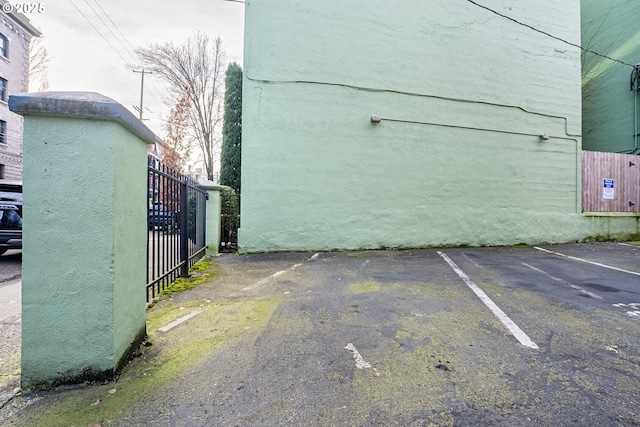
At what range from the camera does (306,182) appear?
308 inches

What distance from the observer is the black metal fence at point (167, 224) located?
145 inches

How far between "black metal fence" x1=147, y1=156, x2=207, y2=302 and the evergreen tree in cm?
438

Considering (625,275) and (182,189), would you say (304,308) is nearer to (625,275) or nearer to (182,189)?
(182,189)

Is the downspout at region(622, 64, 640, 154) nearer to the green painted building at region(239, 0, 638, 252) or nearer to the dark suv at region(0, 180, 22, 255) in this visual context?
the green painted building at region(239, 0, 638, 252)

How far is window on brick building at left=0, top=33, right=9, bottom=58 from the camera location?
60.0 feet

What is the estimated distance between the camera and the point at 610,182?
986 centimetres

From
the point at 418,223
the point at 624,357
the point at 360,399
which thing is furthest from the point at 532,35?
the point at 360,399

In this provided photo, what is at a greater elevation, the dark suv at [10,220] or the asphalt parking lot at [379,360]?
the dark suv at [10,220]

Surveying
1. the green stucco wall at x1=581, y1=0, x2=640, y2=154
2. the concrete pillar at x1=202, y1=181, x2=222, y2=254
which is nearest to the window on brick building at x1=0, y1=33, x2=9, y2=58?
the concrete pillar at x1=202, y1=181, x2=222, y2=254

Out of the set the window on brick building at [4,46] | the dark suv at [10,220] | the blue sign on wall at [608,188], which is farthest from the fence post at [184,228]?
the window on brick building at [4,46]

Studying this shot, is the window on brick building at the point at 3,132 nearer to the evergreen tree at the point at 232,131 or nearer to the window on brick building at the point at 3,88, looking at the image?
the window on brick building at the point at 3,88

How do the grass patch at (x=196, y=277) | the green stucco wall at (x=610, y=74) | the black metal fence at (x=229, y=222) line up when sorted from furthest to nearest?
the green stucco wall at (x=610, y=74) → the black metal fence at (x=229, y=222) → the grass patch at (x=196, y=277)

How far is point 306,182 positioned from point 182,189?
3.60m

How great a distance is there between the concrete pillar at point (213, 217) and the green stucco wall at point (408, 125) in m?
0.60
